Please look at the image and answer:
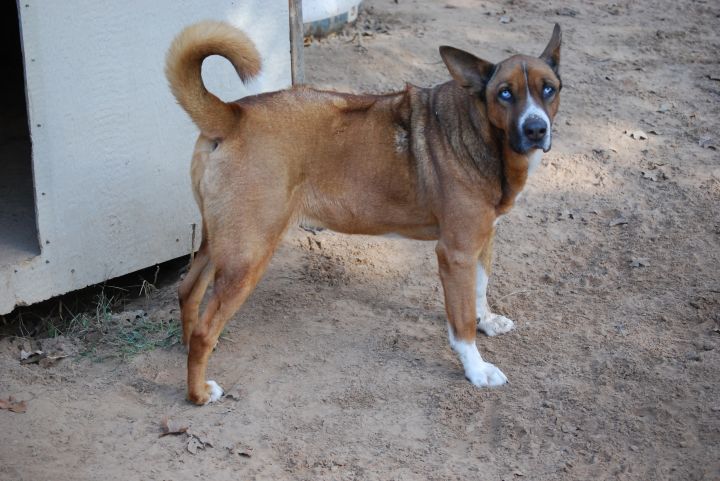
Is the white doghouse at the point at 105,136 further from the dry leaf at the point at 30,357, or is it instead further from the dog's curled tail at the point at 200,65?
the dog's curled tail at the point at 200,65

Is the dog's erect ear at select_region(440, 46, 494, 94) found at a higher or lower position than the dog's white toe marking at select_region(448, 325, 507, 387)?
higher

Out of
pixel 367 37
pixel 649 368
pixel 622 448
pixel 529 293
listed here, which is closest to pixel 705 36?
pixel 367 37

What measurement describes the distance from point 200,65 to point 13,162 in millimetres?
3325

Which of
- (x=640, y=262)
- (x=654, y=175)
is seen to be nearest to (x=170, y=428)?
(x=640, y=262)

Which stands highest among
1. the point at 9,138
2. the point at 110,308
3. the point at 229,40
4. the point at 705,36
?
the point at 229,40

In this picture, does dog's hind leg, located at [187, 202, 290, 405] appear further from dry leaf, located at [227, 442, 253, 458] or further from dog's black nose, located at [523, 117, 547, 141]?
dog's black nose, located at [523, 117, 547, 141]

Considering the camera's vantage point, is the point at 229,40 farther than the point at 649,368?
No

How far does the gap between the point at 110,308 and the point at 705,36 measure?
6.76 meters

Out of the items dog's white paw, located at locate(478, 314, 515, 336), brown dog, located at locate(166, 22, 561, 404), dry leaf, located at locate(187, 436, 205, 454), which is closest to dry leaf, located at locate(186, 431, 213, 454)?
dry leaf, located at locate(187, 436, 205, 454)

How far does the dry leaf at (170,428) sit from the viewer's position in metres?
4.58

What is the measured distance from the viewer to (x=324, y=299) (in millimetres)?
5902

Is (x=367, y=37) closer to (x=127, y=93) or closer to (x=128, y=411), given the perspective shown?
(x=127, y=93)

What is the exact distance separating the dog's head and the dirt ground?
1.44 m

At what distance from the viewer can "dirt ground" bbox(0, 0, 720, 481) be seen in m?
4.43
